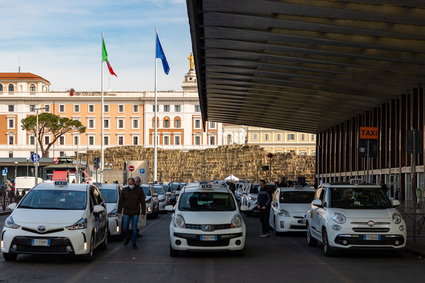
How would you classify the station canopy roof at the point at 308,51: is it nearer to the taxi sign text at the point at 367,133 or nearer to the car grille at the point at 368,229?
the taxi sign text at the point at 367,133

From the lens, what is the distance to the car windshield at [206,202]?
15.8 metres

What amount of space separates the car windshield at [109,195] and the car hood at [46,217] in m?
6.93

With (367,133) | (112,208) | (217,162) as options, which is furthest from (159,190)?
(217,162)

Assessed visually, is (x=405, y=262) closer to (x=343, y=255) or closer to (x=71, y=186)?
(x=343, y=255)

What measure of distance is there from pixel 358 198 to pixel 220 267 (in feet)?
A: 14.4

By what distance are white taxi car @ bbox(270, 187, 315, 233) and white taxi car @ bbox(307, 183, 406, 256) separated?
4.75 m

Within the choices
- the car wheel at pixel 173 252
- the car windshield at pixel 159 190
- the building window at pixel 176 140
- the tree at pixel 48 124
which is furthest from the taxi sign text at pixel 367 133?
the building window at pixel 176 140

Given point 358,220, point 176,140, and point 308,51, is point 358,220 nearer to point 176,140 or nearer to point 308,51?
point 308,51

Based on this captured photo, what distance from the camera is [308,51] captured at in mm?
26703

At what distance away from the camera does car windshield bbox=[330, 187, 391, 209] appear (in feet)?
51.8

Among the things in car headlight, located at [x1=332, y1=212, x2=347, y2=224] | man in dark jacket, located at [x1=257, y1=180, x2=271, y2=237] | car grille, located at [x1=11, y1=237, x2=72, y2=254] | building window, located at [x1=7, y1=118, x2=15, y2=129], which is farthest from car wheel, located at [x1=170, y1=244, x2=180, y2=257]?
building window, located at [x1=7, y1=118, x2=15, y2=129]

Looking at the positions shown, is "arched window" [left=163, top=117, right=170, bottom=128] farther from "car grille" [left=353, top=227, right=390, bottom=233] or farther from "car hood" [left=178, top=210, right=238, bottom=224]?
"car grille" [left=353, top=227, right=390, bottom=233]

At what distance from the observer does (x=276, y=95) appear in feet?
139

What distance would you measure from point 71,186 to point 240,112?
39725 mm
